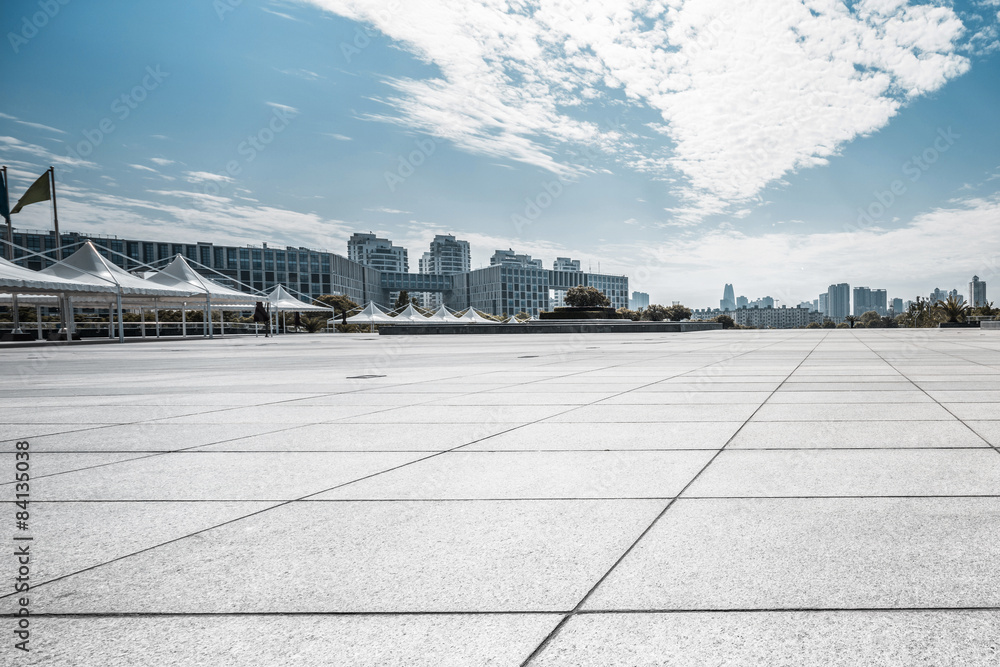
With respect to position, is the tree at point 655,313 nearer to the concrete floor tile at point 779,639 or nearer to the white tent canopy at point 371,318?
the white tent canopy at point 371,318

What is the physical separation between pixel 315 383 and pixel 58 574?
783cm

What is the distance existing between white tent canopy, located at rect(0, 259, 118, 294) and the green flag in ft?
27.8

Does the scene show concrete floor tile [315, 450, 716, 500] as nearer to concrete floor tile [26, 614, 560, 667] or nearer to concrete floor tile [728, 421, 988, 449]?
concrete floor tile [728, 421, 988, 449]

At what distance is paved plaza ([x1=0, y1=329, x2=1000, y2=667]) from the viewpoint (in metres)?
1.94

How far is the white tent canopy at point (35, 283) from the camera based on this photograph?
28.4 metres

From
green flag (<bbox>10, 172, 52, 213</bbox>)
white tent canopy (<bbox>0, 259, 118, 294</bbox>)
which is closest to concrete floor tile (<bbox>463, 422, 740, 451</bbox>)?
white tent canopy (<bbox>0, 259, 118, 294</bbox>)

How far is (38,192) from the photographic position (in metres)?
38.2

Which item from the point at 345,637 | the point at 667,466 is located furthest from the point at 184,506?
the point at 667,466

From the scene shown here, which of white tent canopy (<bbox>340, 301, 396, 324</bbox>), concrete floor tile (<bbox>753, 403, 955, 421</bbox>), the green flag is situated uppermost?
the green flag

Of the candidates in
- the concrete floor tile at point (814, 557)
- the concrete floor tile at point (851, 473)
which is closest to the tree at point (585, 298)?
the concrete floor tile at point (851, 473)

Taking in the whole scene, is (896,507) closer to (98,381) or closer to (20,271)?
(98,381)

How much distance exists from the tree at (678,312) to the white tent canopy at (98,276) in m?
93.5

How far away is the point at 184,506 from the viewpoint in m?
3.35

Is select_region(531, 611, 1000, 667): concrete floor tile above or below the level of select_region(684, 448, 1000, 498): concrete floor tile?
below
